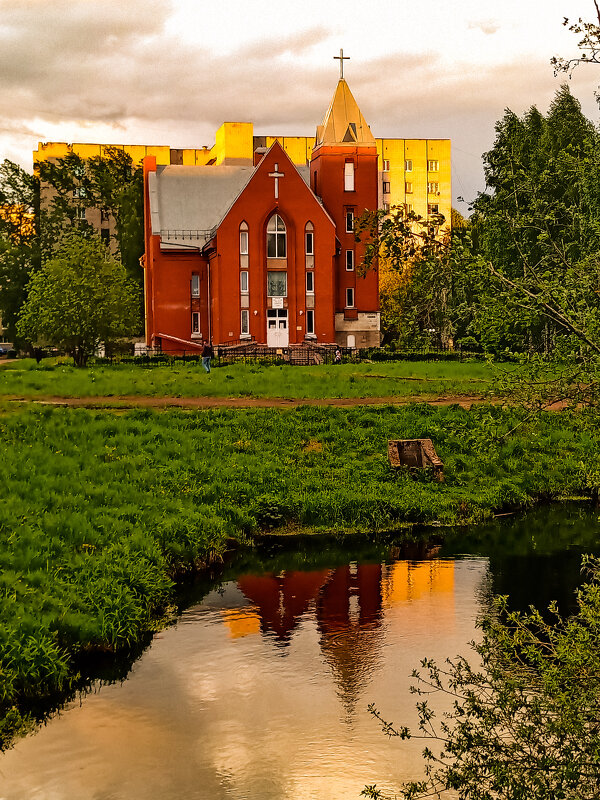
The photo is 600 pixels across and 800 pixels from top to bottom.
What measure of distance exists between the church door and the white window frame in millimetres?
6008

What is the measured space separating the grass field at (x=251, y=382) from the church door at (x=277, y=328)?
50.2ft

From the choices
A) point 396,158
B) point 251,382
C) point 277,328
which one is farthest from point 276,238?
point 396,158

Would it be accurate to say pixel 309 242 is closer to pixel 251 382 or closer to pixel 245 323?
pixel 245 323

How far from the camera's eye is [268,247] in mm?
63781

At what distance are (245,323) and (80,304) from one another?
14.5 meters

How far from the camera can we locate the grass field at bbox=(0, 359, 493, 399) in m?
35.0

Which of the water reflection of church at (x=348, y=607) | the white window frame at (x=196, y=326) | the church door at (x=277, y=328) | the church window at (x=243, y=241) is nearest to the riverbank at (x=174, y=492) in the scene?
the water reflection of church at (x=348, y=607)

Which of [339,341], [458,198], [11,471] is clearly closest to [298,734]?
[458,198]

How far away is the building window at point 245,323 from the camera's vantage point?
63.2 metres

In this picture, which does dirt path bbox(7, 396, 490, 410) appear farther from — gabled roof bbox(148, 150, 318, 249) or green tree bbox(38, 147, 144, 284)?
green tree bbox(38, 147, 144, 284)

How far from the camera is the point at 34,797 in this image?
974cm

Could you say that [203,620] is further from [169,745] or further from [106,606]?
[169,745]

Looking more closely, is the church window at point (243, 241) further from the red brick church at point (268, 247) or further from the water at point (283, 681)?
the water at point (283, 681)

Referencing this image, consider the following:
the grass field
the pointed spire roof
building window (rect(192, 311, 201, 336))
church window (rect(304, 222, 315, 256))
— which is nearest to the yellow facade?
the pointed spire roof
